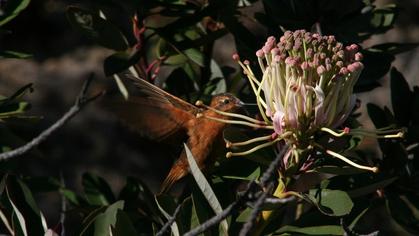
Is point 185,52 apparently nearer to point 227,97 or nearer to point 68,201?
point 227,97

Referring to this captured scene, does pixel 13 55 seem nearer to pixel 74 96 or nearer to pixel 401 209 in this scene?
pixel 401 209

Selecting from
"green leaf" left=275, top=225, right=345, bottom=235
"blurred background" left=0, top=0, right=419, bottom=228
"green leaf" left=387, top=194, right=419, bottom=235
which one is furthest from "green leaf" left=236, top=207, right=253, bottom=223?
"blurred background" left=0, top=0, right=419, bottom=228

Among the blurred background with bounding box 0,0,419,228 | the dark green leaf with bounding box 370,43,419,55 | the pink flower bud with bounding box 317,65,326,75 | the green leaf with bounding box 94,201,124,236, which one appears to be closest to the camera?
the pink flower bud with bounding box 317,65,326,75

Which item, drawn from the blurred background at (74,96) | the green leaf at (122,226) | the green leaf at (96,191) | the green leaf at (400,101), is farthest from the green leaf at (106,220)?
the blurred background at (74,96)

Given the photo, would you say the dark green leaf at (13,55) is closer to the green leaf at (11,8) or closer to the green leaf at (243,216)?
the green leaf at (11,8)

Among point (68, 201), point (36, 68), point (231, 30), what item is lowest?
point (36, 68)

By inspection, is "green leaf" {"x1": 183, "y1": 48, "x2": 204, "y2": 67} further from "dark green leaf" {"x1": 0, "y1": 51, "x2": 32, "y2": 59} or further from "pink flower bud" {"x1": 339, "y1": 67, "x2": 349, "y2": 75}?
"pink flower bud" {"x1": 339, "y1": 67, "x2": 349, "y2": 75}

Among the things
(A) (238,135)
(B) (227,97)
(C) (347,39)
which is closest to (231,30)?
(B) (227,97)
